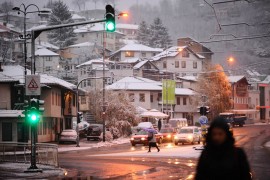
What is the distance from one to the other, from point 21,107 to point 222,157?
49.4 m

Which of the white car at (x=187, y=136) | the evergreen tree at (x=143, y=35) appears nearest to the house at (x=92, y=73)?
the white car at (x=187, y=136)

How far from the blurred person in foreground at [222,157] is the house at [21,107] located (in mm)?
42085

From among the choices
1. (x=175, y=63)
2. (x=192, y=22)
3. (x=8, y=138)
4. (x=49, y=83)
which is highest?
(x=192, y=22)

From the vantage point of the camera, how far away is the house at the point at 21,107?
50875 millimetres

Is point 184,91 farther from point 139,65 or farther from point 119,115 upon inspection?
point 119,115

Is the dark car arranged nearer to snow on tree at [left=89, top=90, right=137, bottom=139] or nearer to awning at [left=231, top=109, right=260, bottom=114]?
snow on tree at [left=89, top=90, right=137, bottom=139]

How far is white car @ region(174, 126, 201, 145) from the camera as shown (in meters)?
48.0

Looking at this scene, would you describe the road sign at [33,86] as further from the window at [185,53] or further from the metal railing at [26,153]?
the window at [185,53]

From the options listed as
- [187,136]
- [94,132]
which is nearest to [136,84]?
[94,132]

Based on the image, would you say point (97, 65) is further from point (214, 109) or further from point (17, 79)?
point (17, 79)

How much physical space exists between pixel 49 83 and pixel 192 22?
130m

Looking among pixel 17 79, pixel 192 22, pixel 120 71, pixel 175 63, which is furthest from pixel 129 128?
pixel 192 22

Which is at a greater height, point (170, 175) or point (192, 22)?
point (192, 22)

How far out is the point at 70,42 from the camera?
14175 cm
